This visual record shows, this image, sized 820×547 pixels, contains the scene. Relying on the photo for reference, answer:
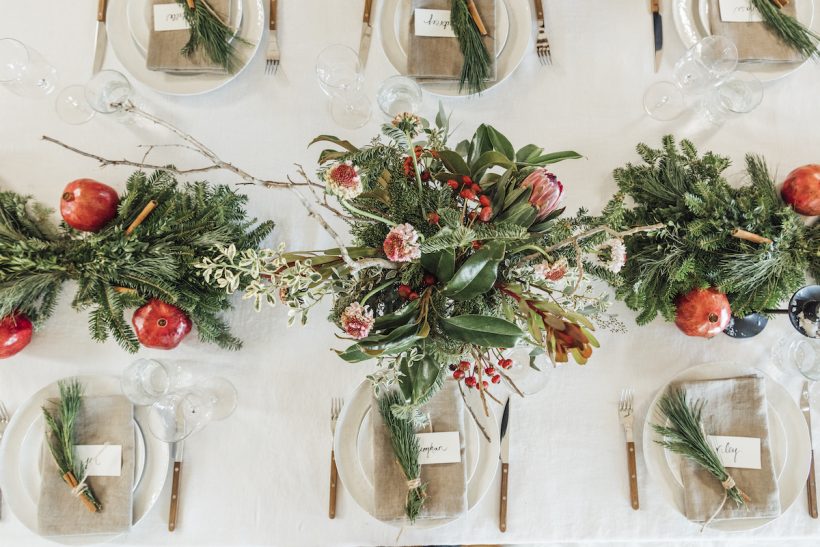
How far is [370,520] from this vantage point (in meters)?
1.06

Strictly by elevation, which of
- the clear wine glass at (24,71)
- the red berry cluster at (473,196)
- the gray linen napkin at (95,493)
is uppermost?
the clear wine glass at (24,71)

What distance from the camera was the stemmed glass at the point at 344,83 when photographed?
1.07 m

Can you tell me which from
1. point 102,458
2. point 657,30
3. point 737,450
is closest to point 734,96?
point 657,30

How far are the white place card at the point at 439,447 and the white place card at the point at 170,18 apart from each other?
96 cm

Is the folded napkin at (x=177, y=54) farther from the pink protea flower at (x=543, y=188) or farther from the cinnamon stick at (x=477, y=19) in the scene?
the pink protea flower at (x=543, y=188)

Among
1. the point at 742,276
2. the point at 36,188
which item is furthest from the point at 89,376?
the point at 742,276

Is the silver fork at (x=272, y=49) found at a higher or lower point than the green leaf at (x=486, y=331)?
higher

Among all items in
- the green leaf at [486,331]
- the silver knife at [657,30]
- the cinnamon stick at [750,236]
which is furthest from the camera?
the silver knife at [657,30]

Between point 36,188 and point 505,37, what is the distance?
102 centimetres

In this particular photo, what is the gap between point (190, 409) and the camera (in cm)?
102

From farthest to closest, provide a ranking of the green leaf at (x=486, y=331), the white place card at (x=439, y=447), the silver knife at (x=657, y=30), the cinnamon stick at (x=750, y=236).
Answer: the silver knife at (x=657, y=30)
the white place card at (x=439, y=447)
the cinnamon stick at (x=750, y=236)
the green leaf at (x=486, y=331)

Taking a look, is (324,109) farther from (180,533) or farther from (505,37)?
(180,533)

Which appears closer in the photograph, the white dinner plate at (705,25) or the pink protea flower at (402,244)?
the pink protea flower at (402,244)

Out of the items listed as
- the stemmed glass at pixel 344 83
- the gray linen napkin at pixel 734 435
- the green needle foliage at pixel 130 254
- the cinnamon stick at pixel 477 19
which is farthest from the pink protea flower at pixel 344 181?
the gray linen napkin at pixel 734 435
